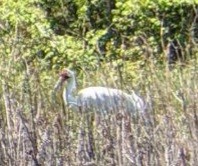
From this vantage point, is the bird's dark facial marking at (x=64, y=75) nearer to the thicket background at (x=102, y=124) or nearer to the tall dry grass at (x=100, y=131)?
the thicket background at (x=102, y=124)

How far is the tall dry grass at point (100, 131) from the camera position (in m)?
4.23

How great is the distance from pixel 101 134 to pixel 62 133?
18 cm

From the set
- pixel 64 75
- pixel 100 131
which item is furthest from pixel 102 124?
pixel 64 75

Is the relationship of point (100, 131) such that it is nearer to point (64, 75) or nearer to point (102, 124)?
point (102, 124)

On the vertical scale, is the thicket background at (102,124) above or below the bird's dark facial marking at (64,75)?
below

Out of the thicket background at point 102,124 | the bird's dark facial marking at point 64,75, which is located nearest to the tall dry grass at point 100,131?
the thicket background at point 102,124

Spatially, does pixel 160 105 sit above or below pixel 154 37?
below

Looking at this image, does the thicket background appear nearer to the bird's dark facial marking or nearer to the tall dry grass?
the tall dry grass

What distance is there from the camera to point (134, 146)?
4.25 m

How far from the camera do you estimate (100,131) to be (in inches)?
171

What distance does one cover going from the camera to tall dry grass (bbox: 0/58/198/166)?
4234 mm

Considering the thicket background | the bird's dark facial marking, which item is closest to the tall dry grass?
the thicket background

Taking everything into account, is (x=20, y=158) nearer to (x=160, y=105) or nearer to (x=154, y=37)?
(x=160, y=105)

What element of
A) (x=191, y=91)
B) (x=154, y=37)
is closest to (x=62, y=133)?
(x=191, y=91)
